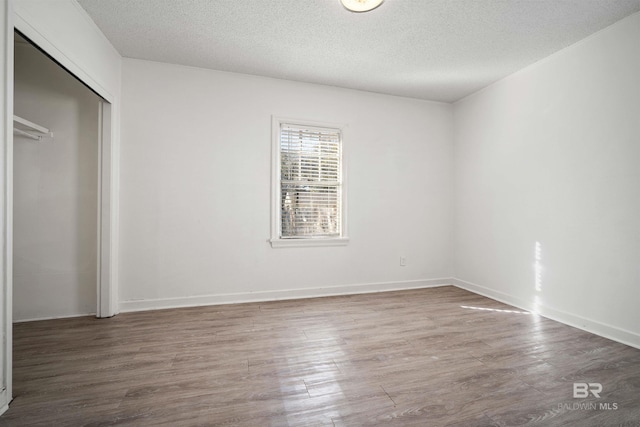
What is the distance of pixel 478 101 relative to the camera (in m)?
3.99

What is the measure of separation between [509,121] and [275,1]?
9.94ft

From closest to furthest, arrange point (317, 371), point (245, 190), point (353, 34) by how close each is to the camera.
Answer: point (317, 371), point (353, 34), point (245, 190)

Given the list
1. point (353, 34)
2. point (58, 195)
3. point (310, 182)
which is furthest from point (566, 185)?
point (58, 195)

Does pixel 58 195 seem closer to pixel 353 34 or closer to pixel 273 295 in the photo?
pixel 273 295

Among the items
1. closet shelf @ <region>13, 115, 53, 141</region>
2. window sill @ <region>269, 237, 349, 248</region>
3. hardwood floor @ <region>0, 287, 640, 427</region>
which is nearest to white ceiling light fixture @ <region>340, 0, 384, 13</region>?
window sill @ <region>269, 237, 349, 248</region>

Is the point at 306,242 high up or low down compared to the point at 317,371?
up

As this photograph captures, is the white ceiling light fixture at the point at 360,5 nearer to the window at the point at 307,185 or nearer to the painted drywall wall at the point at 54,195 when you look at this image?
the window at the point at 307,185

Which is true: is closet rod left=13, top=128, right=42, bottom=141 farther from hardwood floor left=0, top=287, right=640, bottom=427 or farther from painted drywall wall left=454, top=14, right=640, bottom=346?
painted drywall wall left=454, top=14, right=640, bottom=346

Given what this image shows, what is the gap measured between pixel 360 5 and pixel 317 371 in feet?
9.13

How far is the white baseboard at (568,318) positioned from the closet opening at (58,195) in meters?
4.52

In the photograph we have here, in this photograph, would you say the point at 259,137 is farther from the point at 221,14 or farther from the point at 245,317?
the point at 245,317

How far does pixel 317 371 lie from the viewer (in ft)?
6.50

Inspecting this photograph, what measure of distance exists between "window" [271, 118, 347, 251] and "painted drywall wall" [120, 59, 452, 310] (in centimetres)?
12

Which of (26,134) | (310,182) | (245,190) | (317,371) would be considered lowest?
(317,371)
